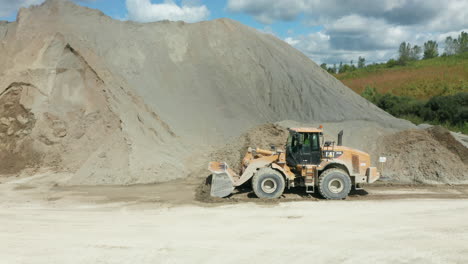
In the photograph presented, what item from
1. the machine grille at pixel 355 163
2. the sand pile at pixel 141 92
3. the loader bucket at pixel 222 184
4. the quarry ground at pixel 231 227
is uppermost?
the sand pile at pixel 141 92

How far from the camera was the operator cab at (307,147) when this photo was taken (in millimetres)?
11719

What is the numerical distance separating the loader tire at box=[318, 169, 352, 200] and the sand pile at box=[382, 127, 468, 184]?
434 centimetres

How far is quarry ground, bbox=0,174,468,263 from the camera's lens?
7.18 m

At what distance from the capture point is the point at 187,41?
24.5m

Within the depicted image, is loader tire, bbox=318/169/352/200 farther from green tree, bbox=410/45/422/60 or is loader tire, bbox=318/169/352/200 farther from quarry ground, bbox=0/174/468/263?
green tree, bbox=410/45/422/60

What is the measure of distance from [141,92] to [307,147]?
37.1ft

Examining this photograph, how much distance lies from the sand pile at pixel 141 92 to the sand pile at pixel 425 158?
10.5ft

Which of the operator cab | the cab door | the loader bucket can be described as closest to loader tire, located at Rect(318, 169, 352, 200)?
the operator cab

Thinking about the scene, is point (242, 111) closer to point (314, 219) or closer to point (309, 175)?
point (309, 175)

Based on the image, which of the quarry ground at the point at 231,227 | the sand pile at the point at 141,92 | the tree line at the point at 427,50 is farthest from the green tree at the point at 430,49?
the quarry ground at the point at 231,227

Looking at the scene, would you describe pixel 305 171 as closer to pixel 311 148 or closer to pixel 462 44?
pixel 311 148

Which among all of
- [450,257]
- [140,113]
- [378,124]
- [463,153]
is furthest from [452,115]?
[450,257]

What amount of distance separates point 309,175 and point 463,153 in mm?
8050

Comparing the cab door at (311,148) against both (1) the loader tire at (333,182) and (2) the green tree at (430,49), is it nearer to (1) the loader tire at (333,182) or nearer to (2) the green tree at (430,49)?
(1) the loader tire at (333,182)
